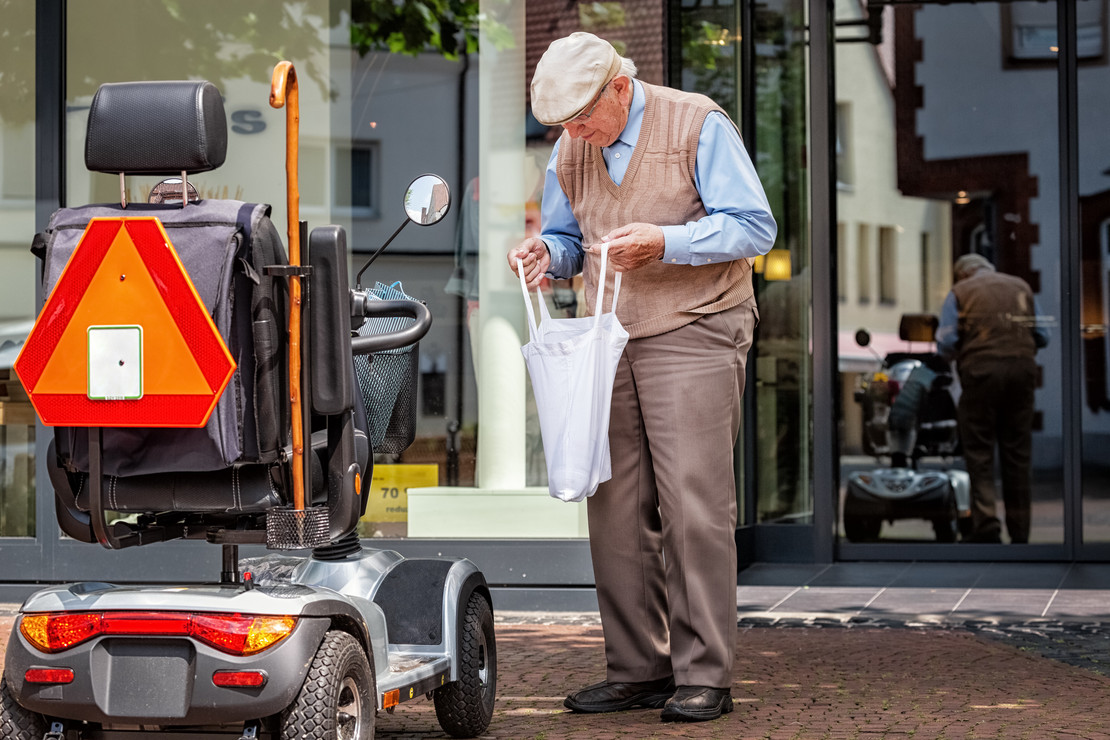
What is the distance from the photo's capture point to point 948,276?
327 inches

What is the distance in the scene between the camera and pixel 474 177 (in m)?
7.01

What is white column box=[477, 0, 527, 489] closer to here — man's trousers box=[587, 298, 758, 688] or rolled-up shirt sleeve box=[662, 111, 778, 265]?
man's trousers box=[587, 298, 758, 688]

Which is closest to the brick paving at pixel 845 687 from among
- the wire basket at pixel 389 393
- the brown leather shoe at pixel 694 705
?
the brown leather shoe at pixel 694 705

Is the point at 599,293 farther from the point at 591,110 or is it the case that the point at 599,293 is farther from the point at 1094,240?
the point at 1094,240

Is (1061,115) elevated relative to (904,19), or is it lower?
lower

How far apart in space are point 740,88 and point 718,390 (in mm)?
3723

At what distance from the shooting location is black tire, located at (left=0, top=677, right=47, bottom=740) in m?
2.98

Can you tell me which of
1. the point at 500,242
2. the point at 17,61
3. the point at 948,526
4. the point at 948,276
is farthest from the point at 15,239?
the point at 948,526

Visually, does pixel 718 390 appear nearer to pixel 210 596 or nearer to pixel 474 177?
pixel 210 596

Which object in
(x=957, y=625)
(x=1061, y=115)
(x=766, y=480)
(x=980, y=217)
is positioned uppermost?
(x=1061, y=115)

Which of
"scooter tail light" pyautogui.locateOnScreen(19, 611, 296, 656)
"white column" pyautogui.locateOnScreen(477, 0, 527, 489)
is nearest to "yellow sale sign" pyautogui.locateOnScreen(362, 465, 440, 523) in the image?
"white column" pyautogui.locateOnScreen(477, 0, 527, 489)

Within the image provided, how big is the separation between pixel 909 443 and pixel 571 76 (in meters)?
5.01

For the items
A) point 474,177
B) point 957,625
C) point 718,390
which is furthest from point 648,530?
point 474,177

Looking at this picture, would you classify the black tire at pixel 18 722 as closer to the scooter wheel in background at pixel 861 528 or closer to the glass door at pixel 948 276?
the glass door at pixel 948 276
